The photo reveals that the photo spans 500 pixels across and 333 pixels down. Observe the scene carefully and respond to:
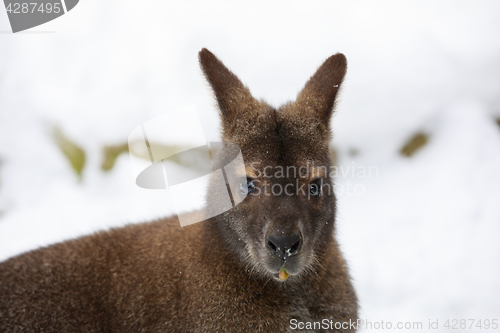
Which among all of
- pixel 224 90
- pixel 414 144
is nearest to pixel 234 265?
pixel 224 90

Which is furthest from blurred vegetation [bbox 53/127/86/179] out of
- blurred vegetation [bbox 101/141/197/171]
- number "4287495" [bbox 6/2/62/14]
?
number "4287495" [bbox 6/2/62/14]

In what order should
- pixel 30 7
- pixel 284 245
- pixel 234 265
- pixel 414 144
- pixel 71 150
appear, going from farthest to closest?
pixel 71 150 → pixel 414 144 → pixel 30 7 → pixel 234 265 → pixel 284 245

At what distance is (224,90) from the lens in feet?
14.2

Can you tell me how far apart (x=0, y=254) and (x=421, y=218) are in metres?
5.91

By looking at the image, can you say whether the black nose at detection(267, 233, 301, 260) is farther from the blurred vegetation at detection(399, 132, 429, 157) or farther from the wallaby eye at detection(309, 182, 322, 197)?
the blurred vegetation at detection(399, 132, 429, 157)

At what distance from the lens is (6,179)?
745 cm

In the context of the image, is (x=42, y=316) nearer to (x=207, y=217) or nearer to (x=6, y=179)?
(x=207, y=217)

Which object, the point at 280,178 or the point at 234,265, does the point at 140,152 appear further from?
the point at 280,178

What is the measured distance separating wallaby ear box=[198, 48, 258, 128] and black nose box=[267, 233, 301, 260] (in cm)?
128

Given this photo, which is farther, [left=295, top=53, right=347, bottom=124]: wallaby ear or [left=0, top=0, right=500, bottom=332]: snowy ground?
[left=0, top=0, right=500, bottom=332]: snowy ground

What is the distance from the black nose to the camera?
3.53m

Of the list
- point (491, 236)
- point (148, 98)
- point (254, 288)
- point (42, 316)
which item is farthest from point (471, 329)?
point (148, 98)

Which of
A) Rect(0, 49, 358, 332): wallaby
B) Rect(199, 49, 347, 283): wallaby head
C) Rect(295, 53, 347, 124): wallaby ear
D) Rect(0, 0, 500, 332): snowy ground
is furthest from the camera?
Rect(0, 0, 500, 332): snowy ground

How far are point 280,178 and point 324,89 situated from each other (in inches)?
47.5
